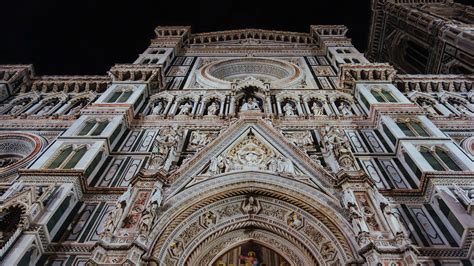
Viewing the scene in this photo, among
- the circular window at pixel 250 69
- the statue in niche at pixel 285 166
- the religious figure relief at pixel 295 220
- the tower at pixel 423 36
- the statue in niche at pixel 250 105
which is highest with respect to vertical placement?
the tower at pixel 423 36

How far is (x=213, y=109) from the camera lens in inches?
492

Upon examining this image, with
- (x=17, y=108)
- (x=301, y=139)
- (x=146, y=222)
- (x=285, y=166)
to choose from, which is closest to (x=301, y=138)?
(x=301, y=139)

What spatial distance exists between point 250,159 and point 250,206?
1.43 metres

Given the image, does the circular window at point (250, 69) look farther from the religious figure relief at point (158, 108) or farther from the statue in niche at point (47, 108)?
the statue in niche at point (47, 108)

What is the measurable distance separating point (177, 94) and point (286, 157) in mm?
5854

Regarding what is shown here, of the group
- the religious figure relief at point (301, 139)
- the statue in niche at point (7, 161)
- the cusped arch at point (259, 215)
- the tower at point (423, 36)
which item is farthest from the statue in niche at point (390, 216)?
the tower at point (423, 36)

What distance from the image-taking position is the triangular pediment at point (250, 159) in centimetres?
835

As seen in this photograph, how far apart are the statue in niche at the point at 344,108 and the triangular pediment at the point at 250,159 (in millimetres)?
3123

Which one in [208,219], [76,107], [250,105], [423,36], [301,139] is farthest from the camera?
[423,36]

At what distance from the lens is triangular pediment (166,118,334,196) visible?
8352 mm

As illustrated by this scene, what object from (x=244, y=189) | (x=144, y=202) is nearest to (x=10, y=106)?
(x=144, y=202)

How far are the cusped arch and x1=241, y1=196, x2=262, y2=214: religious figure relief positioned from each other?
0.27ft

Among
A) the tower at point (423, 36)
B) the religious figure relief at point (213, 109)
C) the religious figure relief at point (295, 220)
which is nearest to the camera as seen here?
the religious figure relief at point (295, 220)

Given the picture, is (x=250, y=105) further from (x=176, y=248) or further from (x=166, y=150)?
(x=176, y=248)
